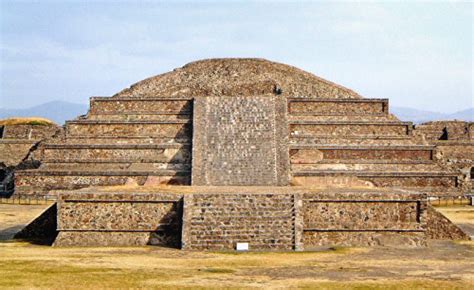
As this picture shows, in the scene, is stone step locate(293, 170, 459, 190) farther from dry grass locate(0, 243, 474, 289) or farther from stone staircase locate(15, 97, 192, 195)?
dry grass locate(0, 243, 474, 289)

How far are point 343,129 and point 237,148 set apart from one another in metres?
5.33

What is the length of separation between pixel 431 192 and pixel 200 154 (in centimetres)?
994

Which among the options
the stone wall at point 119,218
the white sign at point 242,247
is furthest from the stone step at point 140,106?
the white sign at point 242,247

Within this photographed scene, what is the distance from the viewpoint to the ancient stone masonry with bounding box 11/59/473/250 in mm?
19531

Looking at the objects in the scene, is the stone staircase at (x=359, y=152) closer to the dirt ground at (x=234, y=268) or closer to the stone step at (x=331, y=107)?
the stone step at (x=331, y=107)

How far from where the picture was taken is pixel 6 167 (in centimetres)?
4028

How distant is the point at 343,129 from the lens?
32.5 metres

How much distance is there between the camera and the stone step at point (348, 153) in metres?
30.7

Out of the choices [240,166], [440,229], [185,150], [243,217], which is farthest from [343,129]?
[243,217]

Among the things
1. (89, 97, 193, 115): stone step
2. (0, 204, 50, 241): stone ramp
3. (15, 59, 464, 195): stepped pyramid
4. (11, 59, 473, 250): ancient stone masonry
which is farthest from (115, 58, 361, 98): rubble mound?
(0, 204, 50, 241): stone ramp

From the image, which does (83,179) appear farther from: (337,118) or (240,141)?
(337,118)

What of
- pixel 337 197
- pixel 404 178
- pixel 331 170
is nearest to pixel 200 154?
pixel 331 170

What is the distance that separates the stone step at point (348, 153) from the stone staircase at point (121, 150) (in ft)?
15.5

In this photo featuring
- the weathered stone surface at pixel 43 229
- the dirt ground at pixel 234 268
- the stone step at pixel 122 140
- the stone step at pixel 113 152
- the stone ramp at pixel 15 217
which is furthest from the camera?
the stone step at pixel 122 140
